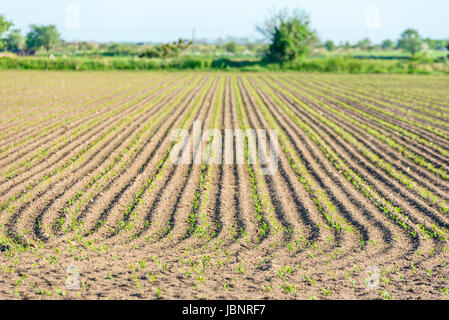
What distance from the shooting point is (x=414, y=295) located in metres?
4.52

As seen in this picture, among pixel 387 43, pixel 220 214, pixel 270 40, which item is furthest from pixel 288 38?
pixel 387 43

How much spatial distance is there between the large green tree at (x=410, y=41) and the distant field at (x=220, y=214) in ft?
320

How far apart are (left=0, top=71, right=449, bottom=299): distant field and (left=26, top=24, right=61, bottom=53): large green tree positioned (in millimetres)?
36338

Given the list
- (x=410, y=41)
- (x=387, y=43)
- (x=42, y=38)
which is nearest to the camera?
(x=42, y=38)

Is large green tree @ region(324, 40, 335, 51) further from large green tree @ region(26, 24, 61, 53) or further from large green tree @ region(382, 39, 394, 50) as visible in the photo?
large green tree @ region(26, 24, 61, 53)

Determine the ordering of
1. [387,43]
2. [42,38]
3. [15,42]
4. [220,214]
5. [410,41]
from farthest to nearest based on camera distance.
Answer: [387,43], [410,41], [42,38], [15,42], [220,214]

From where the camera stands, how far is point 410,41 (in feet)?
339

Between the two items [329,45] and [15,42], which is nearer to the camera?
[15,42]

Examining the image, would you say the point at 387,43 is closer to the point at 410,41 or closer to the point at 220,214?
the point at 410,41

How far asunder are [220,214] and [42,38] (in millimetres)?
49783

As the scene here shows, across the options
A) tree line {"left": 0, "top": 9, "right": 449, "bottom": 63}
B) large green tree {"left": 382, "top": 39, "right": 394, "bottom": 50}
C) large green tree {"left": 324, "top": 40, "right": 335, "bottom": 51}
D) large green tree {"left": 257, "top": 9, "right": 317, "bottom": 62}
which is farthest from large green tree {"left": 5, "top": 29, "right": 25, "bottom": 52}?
large green tree {"left": 382, "top": 39, "right": 394, "bottom": 50}
